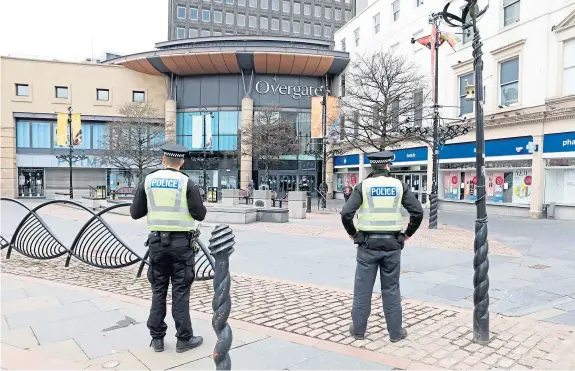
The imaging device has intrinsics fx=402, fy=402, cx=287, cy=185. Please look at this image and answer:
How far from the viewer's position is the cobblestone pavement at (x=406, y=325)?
3.82 m

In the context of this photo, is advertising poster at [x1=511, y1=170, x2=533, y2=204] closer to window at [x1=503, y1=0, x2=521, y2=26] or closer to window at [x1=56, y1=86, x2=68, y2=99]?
window at [x1=503, y1=0, x2=521, y2=26]

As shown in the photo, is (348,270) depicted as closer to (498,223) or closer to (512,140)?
(498,223)

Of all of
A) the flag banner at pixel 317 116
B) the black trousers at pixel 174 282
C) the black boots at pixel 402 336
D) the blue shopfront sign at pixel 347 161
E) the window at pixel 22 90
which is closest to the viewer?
the black trousers at pixel 174 282

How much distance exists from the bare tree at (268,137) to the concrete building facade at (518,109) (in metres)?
9.84

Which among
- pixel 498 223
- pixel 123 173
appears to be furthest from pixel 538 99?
pixel 123 173

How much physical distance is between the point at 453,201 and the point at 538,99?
24.7ft

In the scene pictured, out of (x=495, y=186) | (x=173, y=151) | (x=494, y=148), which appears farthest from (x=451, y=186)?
(x=173, y=151)

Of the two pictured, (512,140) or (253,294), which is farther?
(512,140)

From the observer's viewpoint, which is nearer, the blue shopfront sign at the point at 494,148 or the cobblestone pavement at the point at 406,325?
the cobblestone pavement at the point at 406,325

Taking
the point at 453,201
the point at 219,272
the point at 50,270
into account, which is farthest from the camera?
the point at 453,201

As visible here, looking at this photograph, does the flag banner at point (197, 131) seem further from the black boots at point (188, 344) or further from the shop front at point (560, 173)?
the black boots at point (188, 344)

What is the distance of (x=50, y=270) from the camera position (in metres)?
7.40

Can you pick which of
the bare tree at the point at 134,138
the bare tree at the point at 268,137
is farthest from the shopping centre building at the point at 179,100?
the bare tree at the point at 268,137

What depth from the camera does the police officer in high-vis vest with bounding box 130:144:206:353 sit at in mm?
3816
